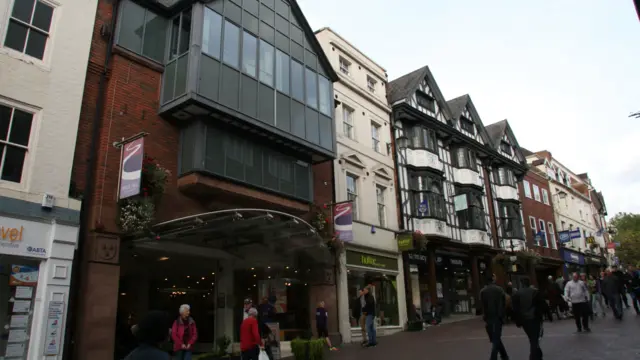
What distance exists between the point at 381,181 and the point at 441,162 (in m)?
6.41

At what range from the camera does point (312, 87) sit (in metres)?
17.1

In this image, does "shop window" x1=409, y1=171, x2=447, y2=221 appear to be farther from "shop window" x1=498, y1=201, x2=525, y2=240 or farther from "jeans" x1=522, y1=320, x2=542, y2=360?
"jeans" x1=522, y1=320, x2=542, y2=360

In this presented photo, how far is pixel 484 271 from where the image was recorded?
2942 centimetres

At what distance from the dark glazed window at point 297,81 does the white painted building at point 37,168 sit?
659cm

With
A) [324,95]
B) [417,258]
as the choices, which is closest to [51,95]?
[324,95]

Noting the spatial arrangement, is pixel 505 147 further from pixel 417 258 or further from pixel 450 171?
pixel 417 258

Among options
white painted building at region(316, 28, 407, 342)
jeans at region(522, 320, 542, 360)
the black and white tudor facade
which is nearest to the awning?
white painted building at region(316, 28, 407, 342)

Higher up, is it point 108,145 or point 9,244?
point 108,145

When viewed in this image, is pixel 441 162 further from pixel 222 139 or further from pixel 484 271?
pixel 222 139

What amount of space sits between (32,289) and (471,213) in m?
22.9

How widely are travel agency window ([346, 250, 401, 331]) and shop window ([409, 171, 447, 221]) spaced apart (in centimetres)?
329

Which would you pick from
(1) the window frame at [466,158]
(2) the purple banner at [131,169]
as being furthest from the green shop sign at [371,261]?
(2) the purple banner at [131,169]

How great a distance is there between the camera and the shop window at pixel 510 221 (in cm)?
3166

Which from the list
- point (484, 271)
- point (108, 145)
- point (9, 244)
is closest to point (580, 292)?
point (108, 145)
